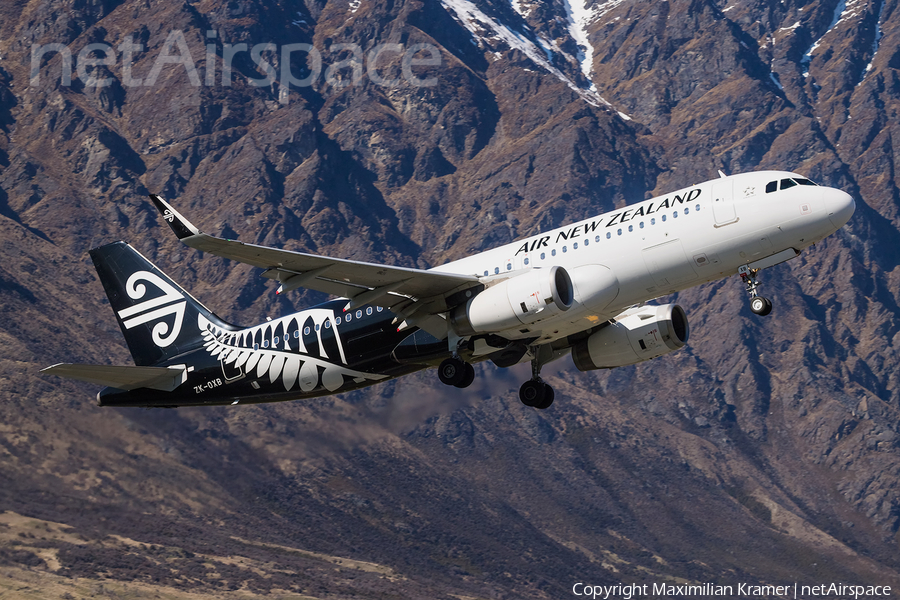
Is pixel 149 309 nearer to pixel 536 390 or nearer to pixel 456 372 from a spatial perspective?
pixel 456 372

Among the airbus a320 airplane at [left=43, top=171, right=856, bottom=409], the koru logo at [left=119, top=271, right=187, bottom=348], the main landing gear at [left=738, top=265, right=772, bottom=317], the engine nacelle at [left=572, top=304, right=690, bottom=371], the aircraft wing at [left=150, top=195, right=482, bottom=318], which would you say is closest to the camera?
the aircraft wing at [left=150, top=195, right=482, bottom=318]

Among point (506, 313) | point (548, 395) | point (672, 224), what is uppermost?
point (672, 224)

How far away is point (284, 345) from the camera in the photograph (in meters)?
58.2

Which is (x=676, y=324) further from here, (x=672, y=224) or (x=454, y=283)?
(x=454, y=283)

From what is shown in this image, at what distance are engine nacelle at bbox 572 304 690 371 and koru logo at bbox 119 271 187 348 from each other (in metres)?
21.5

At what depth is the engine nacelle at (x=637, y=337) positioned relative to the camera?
57.3 metres

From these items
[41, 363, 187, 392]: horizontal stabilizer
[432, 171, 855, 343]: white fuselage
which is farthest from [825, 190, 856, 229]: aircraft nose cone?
[41, 363, 187, 392]: horizontal stabilizer

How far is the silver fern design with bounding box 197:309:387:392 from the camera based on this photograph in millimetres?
56438

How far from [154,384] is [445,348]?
1618 cm

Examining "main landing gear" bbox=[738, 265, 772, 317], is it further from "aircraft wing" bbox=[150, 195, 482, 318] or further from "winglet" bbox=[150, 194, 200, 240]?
"winglet" bbox=[150, 194, 200, 240]

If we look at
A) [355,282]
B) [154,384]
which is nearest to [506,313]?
[355,282]

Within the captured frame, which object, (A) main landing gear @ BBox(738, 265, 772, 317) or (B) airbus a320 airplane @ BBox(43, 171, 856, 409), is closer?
(B) airbus a320 airplane @ BBox(43, 171, 856, 409)

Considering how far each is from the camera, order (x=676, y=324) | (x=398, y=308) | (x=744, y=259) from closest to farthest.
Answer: (x=744, y=259) → (x=398, y=308) → (x=676, y=324)

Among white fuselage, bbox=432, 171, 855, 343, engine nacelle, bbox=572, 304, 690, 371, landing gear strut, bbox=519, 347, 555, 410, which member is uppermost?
white fuselage, bbox=432, 171, 855, 343
